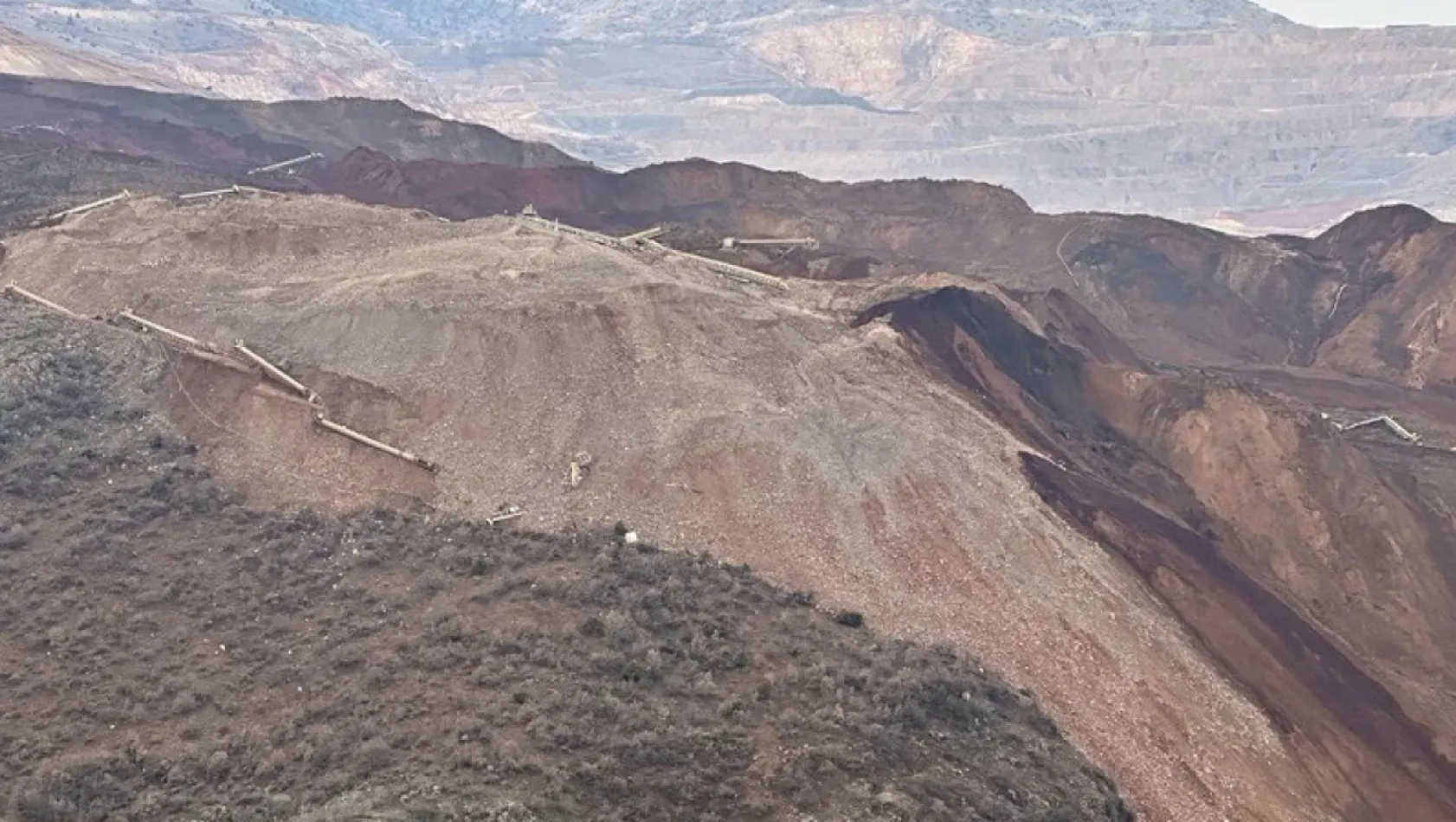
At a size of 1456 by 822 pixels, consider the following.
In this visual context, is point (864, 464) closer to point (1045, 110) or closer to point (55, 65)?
point (55, 65)

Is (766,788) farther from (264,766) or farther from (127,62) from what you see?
(127,62)

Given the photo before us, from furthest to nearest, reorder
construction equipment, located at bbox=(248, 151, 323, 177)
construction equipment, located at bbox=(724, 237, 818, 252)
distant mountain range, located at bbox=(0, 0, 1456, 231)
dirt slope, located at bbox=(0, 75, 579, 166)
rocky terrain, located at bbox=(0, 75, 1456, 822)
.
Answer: distant mountain range, located at bbox=(0, 0, 1456, 231)
dirt slope, located at bbox=(0, 75, 579, 166)
construction equipment, located at bbox=(248, 151, 323, 177)
construction equipment, located at bbox=(724, 237, 818, 252)
rocky terrain, located at bbox=(0, 75, 1456, 822)

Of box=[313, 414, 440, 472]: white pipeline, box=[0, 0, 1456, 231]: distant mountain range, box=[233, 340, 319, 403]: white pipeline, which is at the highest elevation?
box=[233, 340, 319, 403]: white pipeline

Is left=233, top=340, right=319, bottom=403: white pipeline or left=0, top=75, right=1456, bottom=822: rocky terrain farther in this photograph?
left=233, top=340, right=319, bottom=403: white pipeline

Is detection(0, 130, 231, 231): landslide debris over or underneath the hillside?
underneath

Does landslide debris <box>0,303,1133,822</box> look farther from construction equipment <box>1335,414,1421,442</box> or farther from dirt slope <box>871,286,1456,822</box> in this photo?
construction equipment <box>1335,414,1421,442</box>

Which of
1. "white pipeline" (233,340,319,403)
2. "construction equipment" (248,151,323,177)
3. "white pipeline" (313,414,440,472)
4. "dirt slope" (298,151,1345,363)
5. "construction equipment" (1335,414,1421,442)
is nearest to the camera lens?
"white pipeline" (313,414,440,472)

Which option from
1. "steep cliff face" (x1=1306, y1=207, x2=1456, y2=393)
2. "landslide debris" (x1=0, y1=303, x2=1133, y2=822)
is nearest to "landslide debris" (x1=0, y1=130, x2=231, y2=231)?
"landslide debris" (x1=0, y1=303, x2=1133, y2=822)
